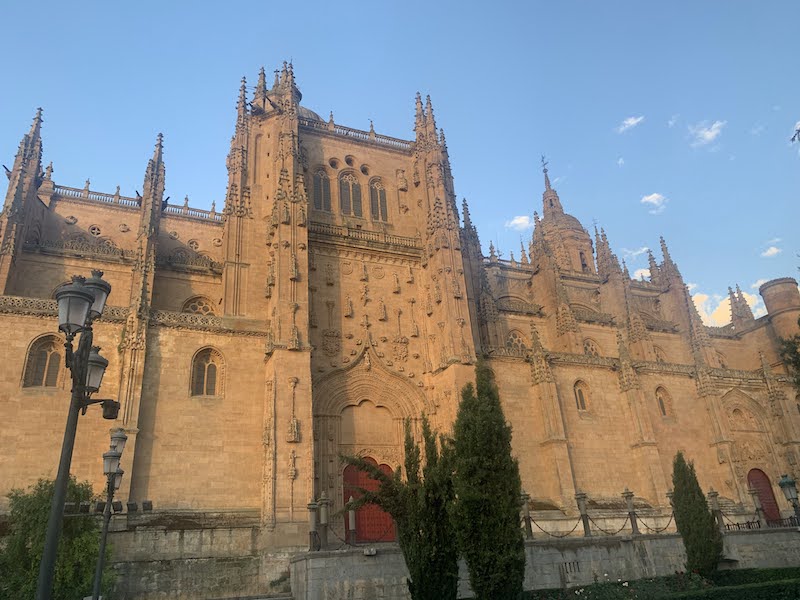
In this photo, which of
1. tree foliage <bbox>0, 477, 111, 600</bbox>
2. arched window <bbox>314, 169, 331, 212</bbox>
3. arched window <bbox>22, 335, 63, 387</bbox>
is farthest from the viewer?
arched window <bbox>314, 169, 331, 212</bbox>

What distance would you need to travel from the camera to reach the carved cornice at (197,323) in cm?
2266

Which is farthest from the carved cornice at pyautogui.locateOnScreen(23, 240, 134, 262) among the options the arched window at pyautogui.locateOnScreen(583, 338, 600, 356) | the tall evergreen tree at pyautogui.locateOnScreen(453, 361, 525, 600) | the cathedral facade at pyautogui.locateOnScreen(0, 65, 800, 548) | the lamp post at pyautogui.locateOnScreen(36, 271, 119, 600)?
the arched window at pyautogui.locateOnScreen(583, 338, 600, 356)

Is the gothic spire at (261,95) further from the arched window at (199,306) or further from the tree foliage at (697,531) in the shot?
the tree foliage at (697,531)

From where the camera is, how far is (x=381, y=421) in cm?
2511

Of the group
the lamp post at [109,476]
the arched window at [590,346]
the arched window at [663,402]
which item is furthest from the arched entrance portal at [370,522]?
the arched window at [590,346]

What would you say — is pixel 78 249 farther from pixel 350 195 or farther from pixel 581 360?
pixel 581 360

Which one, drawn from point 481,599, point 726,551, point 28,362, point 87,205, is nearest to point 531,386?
point 726,551

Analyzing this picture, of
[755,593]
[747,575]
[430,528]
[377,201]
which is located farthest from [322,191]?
[755,593]

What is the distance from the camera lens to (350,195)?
1200 inches

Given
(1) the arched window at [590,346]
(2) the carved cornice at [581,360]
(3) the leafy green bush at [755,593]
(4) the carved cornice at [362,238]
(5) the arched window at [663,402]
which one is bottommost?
(3) the leafy green bush at [755,593]

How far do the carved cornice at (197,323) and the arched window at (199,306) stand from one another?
500cm

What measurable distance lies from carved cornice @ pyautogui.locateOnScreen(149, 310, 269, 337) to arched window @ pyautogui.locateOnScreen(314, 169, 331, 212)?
792cm

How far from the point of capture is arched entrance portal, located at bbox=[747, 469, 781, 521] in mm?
30734

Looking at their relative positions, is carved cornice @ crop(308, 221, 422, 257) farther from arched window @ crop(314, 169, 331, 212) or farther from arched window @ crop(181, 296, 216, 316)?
arched window @ crop(181, 296, 216, 316)
